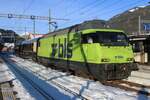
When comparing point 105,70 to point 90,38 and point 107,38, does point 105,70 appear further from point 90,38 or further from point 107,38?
point 90,38

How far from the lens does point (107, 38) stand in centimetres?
1694

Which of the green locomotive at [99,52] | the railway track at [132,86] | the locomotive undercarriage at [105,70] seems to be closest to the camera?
the railway track at [132,86]

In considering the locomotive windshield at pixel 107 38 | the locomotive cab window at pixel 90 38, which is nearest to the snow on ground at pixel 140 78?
the locomotive windshield at pixel 107 38

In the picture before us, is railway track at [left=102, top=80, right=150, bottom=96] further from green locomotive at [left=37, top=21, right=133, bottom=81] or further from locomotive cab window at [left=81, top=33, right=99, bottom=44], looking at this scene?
locomotive cab window at [left=81, top=33, right=99, bottom=44]

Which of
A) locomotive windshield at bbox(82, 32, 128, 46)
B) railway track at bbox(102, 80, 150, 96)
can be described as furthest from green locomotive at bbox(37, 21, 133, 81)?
railway track at bbox(102, 80, 150, 96)

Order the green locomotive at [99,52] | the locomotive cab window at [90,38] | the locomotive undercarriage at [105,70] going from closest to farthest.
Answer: the locomotive undercarriage at [105,70] → the green locomotive at [99,52] → the locomotive cab window at [90,38]

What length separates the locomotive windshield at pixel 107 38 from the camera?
54.9ft

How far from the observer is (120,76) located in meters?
16.7

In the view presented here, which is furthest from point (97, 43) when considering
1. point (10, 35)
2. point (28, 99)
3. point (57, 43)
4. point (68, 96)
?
point (10, 35)

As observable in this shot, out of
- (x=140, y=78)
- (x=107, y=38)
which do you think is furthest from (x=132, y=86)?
(x=140, y=78)

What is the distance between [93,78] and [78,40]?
2.33 metres

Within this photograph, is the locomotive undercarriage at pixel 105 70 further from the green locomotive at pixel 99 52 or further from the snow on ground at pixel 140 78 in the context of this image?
the snow on ground at pixel 140 78

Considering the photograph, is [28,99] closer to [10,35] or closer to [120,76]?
[120,76]

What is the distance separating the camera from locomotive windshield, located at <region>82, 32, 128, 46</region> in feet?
54.9
